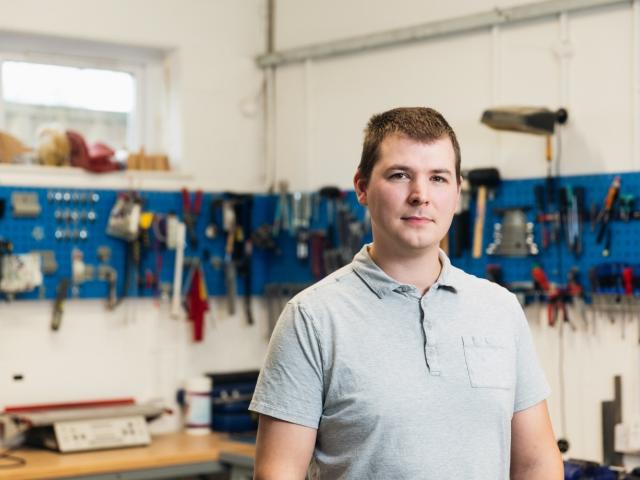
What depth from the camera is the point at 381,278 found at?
1708 millimetres

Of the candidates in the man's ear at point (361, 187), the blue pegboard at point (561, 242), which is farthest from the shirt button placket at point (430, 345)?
the blue pegboard at point (561, 242)

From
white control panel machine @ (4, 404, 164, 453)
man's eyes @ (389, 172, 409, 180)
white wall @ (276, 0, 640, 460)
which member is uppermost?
white wall @ (276, 0, 640, 460)

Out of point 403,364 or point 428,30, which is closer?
point 403,364

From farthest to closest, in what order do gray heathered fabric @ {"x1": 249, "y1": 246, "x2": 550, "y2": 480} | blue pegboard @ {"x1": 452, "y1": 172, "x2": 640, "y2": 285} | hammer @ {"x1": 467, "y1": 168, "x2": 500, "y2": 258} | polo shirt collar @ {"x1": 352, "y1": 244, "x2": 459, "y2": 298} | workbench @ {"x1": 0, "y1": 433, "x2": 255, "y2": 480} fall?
hammer @ {"x1": 467, "y1": 168, "x2": 500, "y2": 258}, workbench @ {"x1": 0, "y1": 433, "x2": 255, "y2": 480}, blue pegboard @ {"x1": 452, "y1": 172, "x2": 640, "y2": 285}, polo shirt collar @ {"x1": 352, "y1": 244, "x2": 459, "y2": 298}, gray heathered fabric @ {"x1": 249, "y1": 246, "x2": 550, "y2": 480}

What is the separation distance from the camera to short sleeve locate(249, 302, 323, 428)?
1.63m

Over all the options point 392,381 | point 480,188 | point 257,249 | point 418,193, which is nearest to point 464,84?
point 480,188

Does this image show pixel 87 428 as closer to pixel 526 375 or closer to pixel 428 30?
pixel 428 30

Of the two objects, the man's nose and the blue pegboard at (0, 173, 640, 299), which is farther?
the blue pegboard at (0, 173, 640, 299)

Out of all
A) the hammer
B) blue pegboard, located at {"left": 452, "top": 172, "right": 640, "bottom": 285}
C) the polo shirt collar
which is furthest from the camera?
the hammer

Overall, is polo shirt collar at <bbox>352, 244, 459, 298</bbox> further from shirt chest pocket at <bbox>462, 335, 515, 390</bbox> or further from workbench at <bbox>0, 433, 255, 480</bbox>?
workbench at <bbox>0, 433, 255, 480</bbox>

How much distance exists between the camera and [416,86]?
454 cm

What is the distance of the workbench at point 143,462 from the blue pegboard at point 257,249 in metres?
0.74

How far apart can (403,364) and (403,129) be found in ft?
1.26

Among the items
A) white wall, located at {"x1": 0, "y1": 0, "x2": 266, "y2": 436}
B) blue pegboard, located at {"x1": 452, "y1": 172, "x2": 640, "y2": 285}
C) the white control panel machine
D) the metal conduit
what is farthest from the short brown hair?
white wall, located at {"x1": 0, "y1": 0, "x2": 266, "y2": 436}
